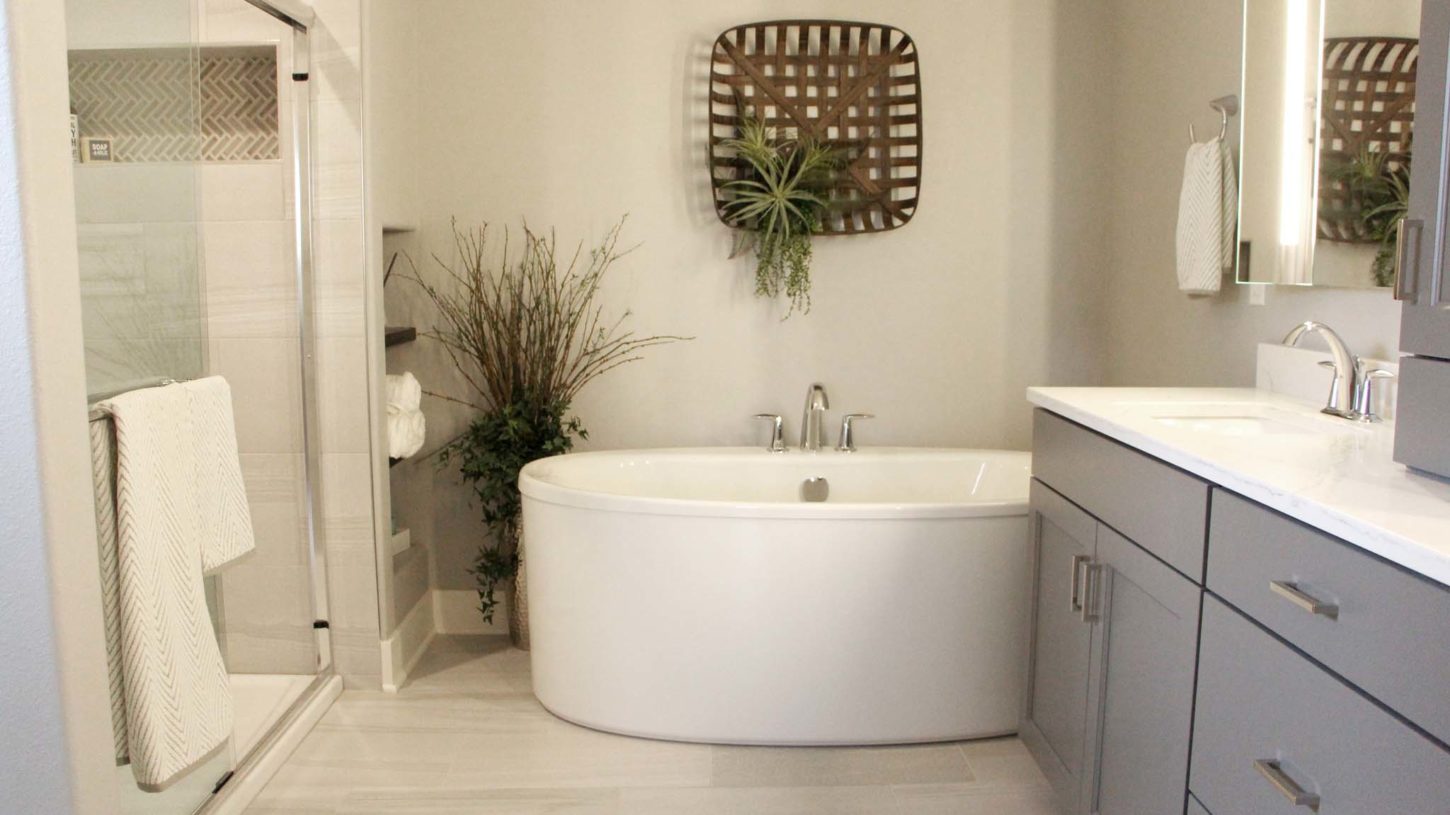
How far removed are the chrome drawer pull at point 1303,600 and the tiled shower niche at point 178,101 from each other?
74.7 inches

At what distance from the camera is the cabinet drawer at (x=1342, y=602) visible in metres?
1.19

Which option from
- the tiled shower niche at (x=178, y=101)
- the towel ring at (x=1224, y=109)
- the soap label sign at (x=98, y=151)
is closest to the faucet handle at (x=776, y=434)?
the towel ring at (x=1224, y=109)

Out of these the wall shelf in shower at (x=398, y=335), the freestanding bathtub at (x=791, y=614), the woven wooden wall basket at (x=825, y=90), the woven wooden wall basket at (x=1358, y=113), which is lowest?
the freestanding bathtub at (x=791, y=614)

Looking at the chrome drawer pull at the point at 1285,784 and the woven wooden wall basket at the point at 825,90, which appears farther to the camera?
the woven wooden wall basket at the point at 825,90

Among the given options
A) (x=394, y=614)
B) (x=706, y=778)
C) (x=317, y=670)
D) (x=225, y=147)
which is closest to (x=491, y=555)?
(x=394, y=614)

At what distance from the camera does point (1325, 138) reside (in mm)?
2387

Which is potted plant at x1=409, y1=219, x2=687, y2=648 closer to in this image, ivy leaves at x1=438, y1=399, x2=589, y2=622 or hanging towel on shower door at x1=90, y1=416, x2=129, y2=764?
ivy leaves at x1=438, y1=399, x2=589, y2=622

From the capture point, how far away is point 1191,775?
1752 millimetres

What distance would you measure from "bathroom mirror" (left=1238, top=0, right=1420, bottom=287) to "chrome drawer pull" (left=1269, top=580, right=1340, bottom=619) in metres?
1.00

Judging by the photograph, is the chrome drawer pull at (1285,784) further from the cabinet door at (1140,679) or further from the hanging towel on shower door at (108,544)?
the hanging towel on shower door at (108,544)

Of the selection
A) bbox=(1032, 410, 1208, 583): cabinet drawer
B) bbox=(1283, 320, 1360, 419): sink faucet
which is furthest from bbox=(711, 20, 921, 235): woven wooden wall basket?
Result: bbox=(1283, 320, 1360, 419): sink faucet

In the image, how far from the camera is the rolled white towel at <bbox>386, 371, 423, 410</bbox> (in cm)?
329

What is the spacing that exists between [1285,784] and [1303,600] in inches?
9.4

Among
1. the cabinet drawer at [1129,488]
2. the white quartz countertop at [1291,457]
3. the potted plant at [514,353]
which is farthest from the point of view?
the potted plant at [514,353]
